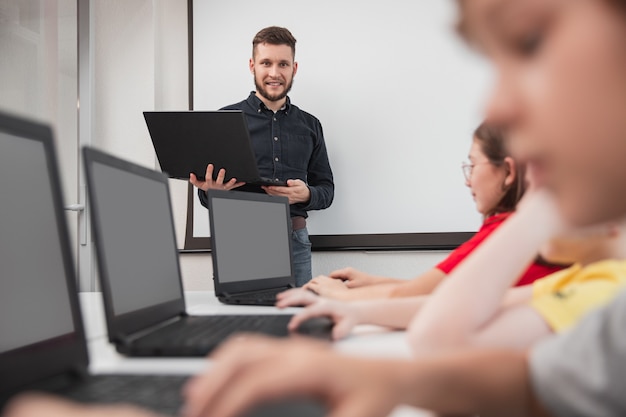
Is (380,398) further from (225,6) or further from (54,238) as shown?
(225,6)

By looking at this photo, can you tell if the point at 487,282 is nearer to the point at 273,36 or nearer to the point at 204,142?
the point at 204,142

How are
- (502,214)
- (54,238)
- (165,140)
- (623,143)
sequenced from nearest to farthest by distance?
(623,143)
(54,238)
(502,214)
(165,140)

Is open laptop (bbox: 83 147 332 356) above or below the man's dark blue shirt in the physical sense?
below

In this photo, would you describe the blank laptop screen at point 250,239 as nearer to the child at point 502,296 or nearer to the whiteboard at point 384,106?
the child at point 502,296

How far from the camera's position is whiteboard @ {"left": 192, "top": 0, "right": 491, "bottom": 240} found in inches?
117

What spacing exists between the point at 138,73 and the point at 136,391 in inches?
110

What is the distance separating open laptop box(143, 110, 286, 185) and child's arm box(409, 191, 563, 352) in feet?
4.26

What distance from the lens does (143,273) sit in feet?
3.40

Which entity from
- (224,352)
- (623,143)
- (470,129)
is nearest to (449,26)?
(623,143)

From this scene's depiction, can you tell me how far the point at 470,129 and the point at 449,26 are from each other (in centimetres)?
257

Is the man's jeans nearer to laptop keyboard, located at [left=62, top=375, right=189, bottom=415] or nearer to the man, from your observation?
laptop keyboard, located at [left=62, top=375, right=189, bottom=415]

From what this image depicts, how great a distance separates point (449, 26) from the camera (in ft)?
1.54

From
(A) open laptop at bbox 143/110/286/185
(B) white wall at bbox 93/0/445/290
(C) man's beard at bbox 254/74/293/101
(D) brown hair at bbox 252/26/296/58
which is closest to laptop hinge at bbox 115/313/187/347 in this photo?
(A) open laptop at bbox 143/110/286/185

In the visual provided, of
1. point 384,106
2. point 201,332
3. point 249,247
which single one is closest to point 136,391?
point 201,332
